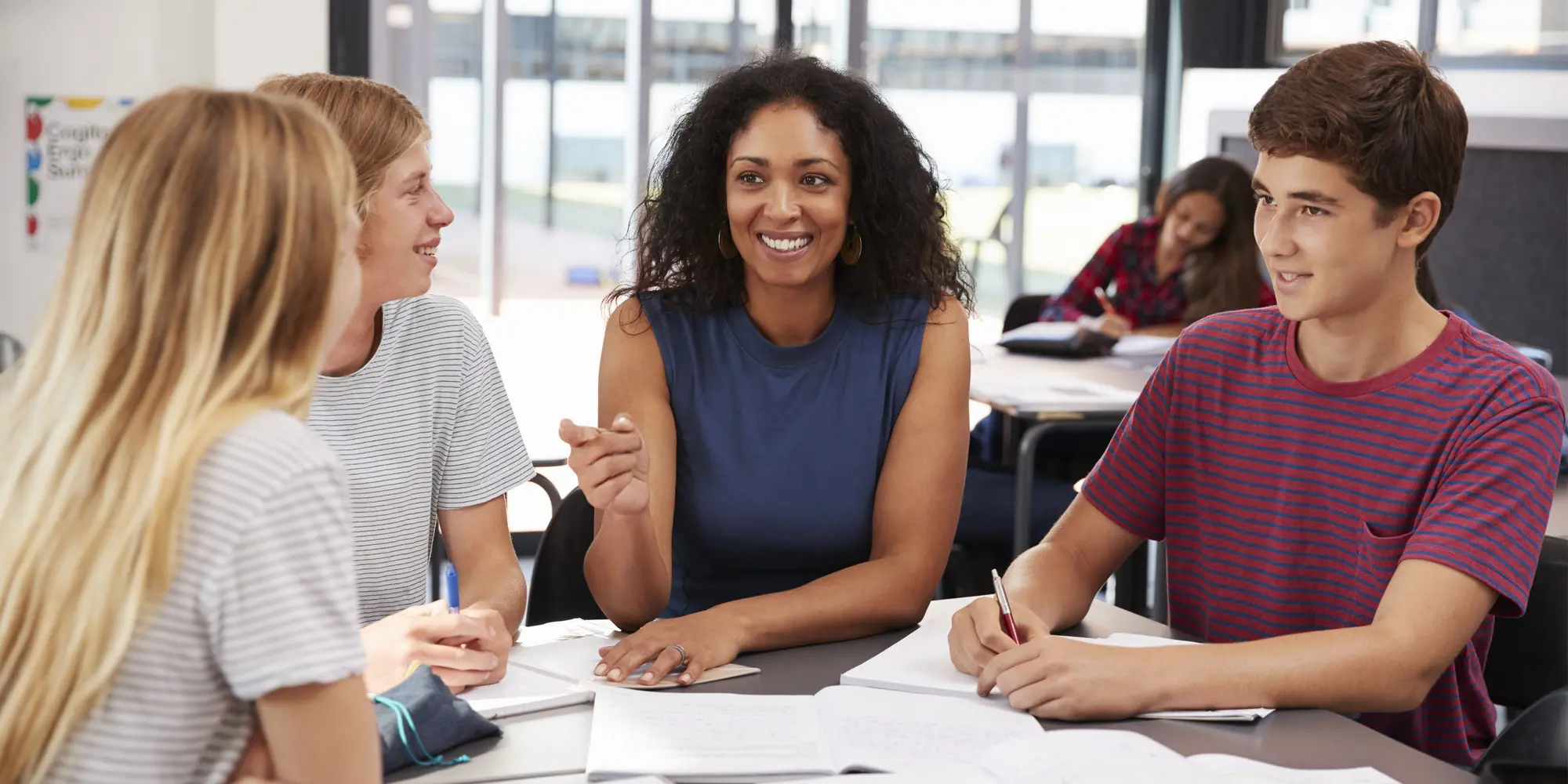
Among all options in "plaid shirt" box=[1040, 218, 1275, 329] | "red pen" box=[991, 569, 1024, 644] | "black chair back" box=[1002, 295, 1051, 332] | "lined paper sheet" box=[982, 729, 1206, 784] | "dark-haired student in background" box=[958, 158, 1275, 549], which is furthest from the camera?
"black chair back" box=[1002, 295, 1051, 332]

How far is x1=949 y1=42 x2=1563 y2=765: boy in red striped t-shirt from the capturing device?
1382 mm

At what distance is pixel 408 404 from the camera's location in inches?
67.3

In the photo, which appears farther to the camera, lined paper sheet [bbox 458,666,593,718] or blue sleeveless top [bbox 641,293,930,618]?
blue sleeveless top [bbox 641,293,930,618]

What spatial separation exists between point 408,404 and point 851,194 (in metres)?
0.67

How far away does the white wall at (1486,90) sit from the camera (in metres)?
4.00

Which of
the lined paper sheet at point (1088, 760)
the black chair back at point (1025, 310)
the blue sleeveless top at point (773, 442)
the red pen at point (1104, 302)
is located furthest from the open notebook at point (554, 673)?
the black chair back at point (1025, 310)

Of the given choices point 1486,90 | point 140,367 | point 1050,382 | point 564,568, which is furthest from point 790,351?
point 1486,90

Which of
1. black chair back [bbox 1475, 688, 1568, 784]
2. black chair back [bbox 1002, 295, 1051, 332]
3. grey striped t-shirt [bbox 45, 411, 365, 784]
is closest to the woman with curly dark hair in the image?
black chair back [bbox 1475, 688, 1568, 784]

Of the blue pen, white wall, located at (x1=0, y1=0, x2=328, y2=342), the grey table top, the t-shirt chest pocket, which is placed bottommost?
the grey table top

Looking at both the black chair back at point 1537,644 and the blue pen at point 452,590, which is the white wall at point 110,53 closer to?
the blue pen at point 452,590

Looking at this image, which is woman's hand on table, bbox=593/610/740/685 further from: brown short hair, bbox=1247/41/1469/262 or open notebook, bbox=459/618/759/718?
brown short hair, bbox=1247/41/1469/262

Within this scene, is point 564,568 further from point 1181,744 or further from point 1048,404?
point 1048,404

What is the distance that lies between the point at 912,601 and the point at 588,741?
0.54 meters

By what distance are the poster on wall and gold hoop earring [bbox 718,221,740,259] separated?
2.87 metres
